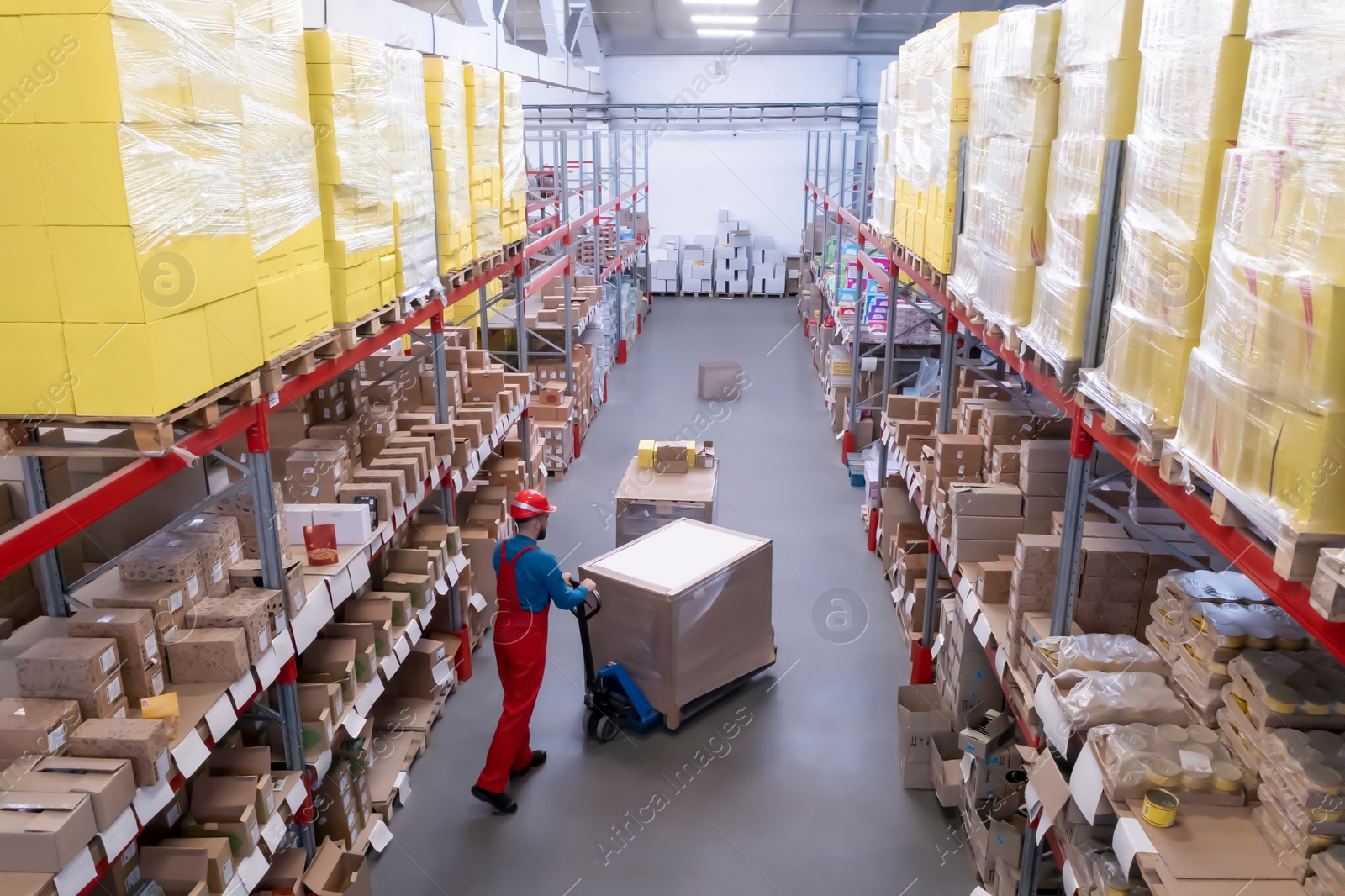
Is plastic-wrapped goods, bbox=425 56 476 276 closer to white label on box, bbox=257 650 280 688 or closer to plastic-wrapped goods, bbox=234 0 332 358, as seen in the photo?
plastic-wrapped goods, bbox=234 0 332 358

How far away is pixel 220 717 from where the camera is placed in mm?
3361

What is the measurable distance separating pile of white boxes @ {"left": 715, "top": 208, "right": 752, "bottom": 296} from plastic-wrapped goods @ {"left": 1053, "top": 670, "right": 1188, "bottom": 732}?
60.8 ft

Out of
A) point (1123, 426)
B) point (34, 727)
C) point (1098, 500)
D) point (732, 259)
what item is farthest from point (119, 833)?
point (732, 259)

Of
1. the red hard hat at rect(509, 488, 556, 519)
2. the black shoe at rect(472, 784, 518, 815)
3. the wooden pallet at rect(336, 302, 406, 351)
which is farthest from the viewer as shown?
the red hard hat at rect(509, 488, 556, 519)

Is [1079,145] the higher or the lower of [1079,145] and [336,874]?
the higher

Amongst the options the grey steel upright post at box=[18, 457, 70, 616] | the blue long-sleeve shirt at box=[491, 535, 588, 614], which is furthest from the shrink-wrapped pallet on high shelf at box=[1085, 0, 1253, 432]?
the grey steel upright post at box=[18, 457, 70, 616]

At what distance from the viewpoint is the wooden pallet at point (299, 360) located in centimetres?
360

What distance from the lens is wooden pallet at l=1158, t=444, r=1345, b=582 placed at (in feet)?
7.09

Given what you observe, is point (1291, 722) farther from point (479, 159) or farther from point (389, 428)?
point (479, 159)

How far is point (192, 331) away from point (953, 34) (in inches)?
175

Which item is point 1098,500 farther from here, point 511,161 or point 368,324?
point 511,161

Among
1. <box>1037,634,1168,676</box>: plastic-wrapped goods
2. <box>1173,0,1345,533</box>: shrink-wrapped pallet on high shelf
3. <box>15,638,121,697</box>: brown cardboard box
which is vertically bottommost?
<box>1037,634,1168,676</box>: plastic-wrapped goods

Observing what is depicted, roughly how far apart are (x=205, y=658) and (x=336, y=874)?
1.51 metres

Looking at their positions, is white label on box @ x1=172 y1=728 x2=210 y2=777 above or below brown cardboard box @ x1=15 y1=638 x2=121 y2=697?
below
